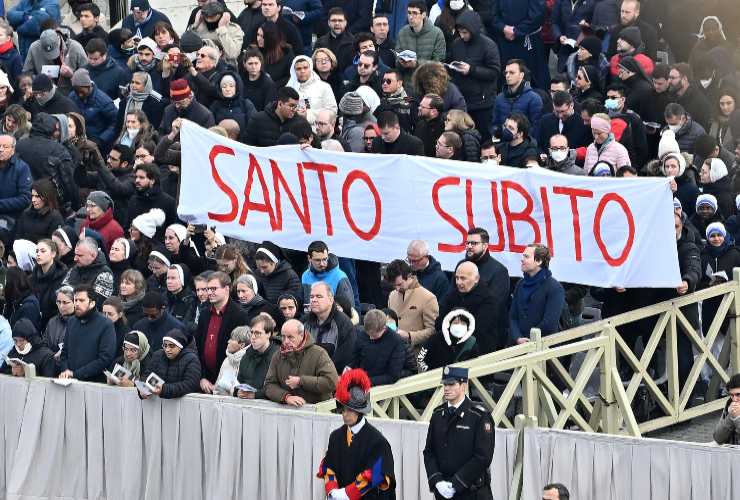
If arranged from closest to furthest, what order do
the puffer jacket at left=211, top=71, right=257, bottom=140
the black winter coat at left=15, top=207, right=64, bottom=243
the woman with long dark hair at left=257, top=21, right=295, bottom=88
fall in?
1. the black winter coat at left=15, top=207, right=64, bottom=243
2. the puffer jacket at left=211, top=71, right=257, bottom=140
3. the woman with long dark hair at left=257, top=21, right=295, bottom=88

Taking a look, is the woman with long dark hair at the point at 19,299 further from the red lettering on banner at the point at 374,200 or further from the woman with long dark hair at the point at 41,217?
the red lettering on banner at the point at 374,200

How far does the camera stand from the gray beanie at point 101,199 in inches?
726

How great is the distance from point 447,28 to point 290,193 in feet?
16.3

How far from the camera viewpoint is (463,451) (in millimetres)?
13742

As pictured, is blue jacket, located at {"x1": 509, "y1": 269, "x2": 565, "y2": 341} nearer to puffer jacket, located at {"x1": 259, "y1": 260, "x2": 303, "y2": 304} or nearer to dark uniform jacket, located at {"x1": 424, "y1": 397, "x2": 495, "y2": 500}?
puffer jacket, located at {"x1": 259, "y1": 260, "x2": 303, "y2": 304}

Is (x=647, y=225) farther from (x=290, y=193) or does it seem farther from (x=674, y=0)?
(x=674, y=0)

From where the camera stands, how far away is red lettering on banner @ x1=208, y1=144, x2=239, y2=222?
18.3 metres

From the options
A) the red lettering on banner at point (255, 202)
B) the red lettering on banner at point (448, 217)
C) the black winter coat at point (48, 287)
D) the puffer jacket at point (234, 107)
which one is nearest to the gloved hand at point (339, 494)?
the red lettering on banner at point (448, 217)

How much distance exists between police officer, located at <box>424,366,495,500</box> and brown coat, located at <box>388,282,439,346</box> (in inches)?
93.8

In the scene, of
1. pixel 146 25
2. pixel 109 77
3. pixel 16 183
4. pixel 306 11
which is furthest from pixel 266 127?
pixel 146 25

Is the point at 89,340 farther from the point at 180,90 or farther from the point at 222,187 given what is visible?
the point at 180,90

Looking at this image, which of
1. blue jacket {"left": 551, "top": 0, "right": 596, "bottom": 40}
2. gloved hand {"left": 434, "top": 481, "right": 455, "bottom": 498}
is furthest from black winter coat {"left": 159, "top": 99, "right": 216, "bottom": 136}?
gloved hand {"left": 434, "top": 481, "right": 455, "bottom": 498}

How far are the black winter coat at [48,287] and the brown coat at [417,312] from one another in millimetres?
3331

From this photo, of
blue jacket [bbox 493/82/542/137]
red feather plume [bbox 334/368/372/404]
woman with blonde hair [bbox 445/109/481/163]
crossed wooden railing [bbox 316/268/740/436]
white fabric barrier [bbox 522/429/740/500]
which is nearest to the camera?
white fabric barrier [bbox 522/429/740/500]
